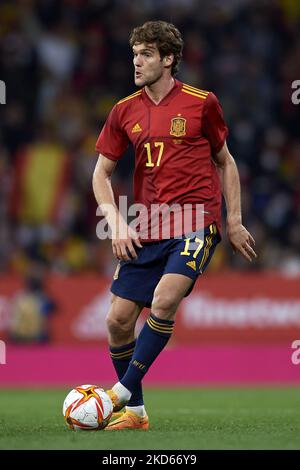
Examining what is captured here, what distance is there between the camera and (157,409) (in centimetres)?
863

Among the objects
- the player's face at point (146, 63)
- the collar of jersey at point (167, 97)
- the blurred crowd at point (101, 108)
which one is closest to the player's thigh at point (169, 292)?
the collar of jersey at point (167, 97)

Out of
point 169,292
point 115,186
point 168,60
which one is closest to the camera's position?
point 169,292

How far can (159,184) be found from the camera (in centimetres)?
657

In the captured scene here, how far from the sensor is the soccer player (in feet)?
21.3

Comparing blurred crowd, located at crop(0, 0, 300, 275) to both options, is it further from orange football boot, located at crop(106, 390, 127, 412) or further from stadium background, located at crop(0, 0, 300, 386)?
orange football boot, located at crop(106, 390, 127, 412)

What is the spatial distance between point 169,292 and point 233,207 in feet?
2.53

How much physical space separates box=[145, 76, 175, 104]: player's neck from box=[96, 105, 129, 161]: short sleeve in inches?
9.7

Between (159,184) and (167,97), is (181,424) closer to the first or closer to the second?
(159,184)

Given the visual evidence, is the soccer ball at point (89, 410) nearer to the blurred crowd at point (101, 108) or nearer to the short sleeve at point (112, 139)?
the short sleeve at point (112, 139)

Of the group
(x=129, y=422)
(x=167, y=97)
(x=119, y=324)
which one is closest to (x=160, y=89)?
(x=167, y=97)
